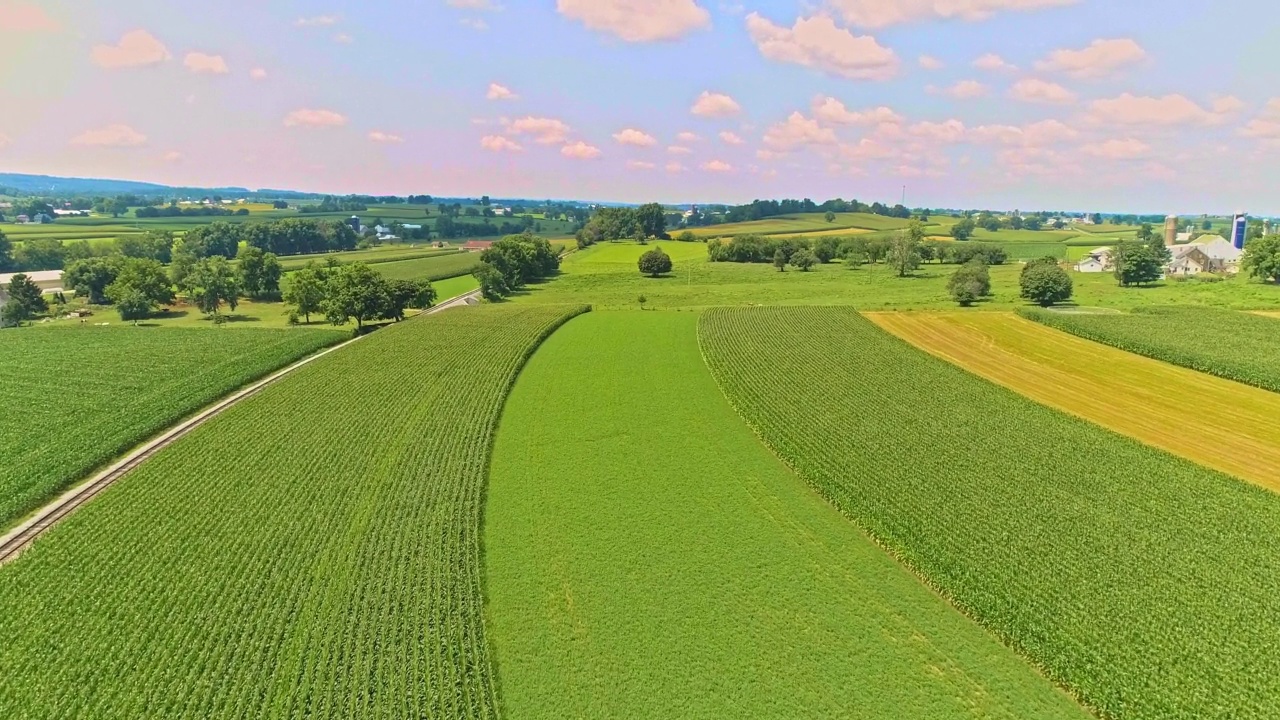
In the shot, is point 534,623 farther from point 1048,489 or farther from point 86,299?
point 86,299

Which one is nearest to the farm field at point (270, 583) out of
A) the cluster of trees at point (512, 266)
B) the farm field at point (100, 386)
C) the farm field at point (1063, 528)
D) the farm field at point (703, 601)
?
the farm field at point (703, 601)

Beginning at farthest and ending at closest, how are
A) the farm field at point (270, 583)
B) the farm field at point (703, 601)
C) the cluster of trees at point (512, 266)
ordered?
the cluster of trees at point (512, 266)
the farm field at point (703, 601)
the farm field at point (270, 583)

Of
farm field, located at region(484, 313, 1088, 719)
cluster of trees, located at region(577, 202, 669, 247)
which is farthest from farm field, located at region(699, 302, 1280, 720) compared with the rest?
cluster of trees, located at region(577, 202, 669, 247)

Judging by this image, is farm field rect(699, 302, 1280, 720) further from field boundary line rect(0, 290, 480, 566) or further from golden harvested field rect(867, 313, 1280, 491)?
field boundary line rect(0, 290, 480, 566)

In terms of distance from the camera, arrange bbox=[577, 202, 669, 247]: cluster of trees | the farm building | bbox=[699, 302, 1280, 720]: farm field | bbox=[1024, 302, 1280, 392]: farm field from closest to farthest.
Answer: bbox=[699, 302, 1280, 720]: farm field, bbox=[1024, 302, 1280, 392]: farm field, the farm building, bbox=[577, 202, 669, 247]: cluster of trees

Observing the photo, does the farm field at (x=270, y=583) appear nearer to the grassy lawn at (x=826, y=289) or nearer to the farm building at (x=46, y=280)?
the grassy lawn at (x=826, y=289)

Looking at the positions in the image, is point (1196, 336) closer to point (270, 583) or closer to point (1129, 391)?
point (1129, 391)
